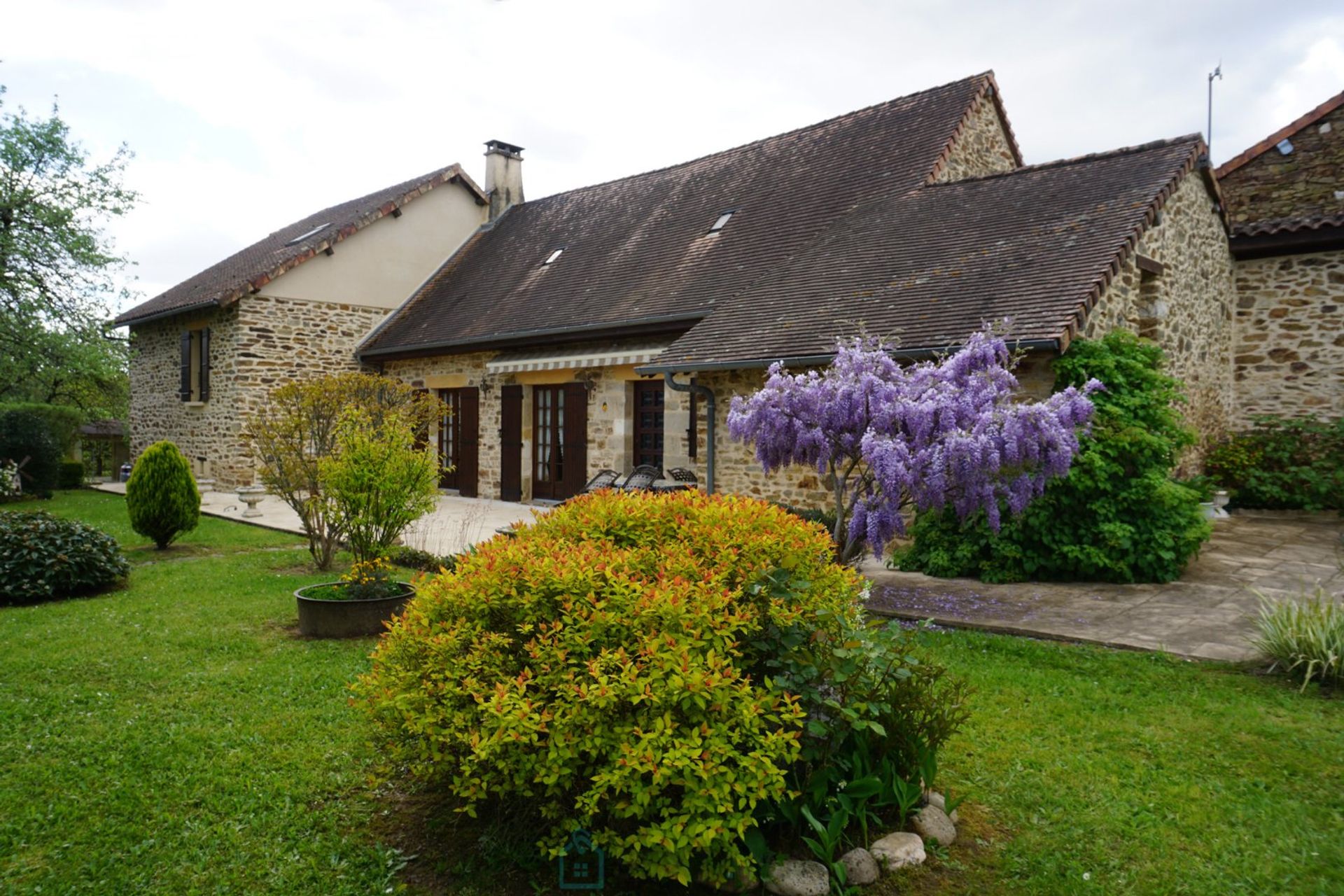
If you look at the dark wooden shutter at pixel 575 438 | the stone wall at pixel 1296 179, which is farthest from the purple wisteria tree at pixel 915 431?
the stone wall at pixel 1296 179

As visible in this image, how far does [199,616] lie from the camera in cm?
673

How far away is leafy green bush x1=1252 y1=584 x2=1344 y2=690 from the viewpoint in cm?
477

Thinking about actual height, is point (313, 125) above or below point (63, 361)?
above

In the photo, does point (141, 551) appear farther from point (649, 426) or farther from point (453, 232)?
point (453, 232)

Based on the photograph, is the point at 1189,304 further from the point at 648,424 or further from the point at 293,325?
the point at 293,325

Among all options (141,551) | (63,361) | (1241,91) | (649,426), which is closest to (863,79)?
(1241,91)

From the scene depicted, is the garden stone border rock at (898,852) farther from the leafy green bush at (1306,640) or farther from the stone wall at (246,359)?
the stone wall at (246,359)

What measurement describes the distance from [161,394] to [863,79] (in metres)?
17.8

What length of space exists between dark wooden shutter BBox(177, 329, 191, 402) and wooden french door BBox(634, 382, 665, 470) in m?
11.6

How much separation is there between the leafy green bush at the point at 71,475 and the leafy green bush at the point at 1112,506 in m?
19.9

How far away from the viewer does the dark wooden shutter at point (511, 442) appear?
15180 mm

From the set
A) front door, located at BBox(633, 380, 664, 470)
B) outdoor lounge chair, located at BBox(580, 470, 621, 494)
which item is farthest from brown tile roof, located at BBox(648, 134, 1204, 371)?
outdoor lounge chair, located at BBox(580, 470, 621, 494)

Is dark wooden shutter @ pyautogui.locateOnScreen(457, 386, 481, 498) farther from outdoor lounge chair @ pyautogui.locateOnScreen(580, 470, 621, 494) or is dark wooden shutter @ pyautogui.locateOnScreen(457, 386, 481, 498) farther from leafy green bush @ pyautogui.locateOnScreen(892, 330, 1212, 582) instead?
leafy green bush @ pyautogui.locateOnScreen(892, 330, 1212, 582)

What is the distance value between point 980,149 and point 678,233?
509 centimetres
